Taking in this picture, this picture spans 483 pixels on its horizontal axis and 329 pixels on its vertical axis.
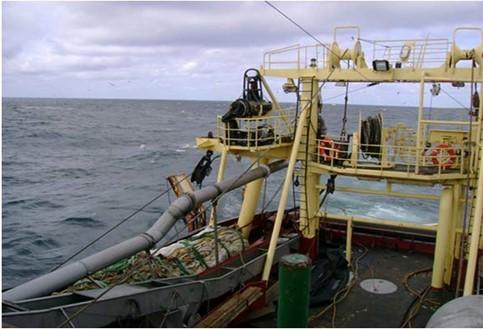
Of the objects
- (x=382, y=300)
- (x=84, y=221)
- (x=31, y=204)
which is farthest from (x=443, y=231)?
(x=31, y=204)

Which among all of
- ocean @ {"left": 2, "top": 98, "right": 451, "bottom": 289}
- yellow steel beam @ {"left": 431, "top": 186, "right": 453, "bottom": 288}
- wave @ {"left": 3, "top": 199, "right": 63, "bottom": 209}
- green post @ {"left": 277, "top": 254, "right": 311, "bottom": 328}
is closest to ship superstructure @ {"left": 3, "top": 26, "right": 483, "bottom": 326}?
yellow steel beam @ {"left": 431, "top": 186, "right": 453, "bottom": 288}

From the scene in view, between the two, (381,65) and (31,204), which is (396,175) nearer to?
(381,65)

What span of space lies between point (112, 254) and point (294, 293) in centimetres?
466

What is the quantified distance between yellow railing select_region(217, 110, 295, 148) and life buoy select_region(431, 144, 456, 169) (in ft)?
14.4

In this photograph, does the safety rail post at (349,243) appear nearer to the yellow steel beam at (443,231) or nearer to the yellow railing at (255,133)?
the yellow steel beam at (443,231)

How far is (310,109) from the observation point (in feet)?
48.5

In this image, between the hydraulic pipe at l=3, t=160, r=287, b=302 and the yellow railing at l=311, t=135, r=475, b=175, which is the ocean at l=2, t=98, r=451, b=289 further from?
the yellow railing at l=311, t=135, r=475, b=175

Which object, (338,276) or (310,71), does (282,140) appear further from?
(338,276)

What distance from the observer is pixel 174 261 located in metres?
12.4

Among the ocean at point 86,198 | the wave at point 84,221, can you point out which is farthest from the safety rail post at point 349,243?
the wave at point 84,221

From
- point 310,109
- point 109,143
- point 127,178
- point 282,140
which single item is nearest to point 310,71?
point 310,109

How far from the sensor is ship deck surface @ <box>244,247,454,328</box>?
12.2 meters

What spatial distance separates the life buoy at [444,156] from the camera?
43.3ft

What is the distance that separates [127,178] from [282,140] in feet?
101
